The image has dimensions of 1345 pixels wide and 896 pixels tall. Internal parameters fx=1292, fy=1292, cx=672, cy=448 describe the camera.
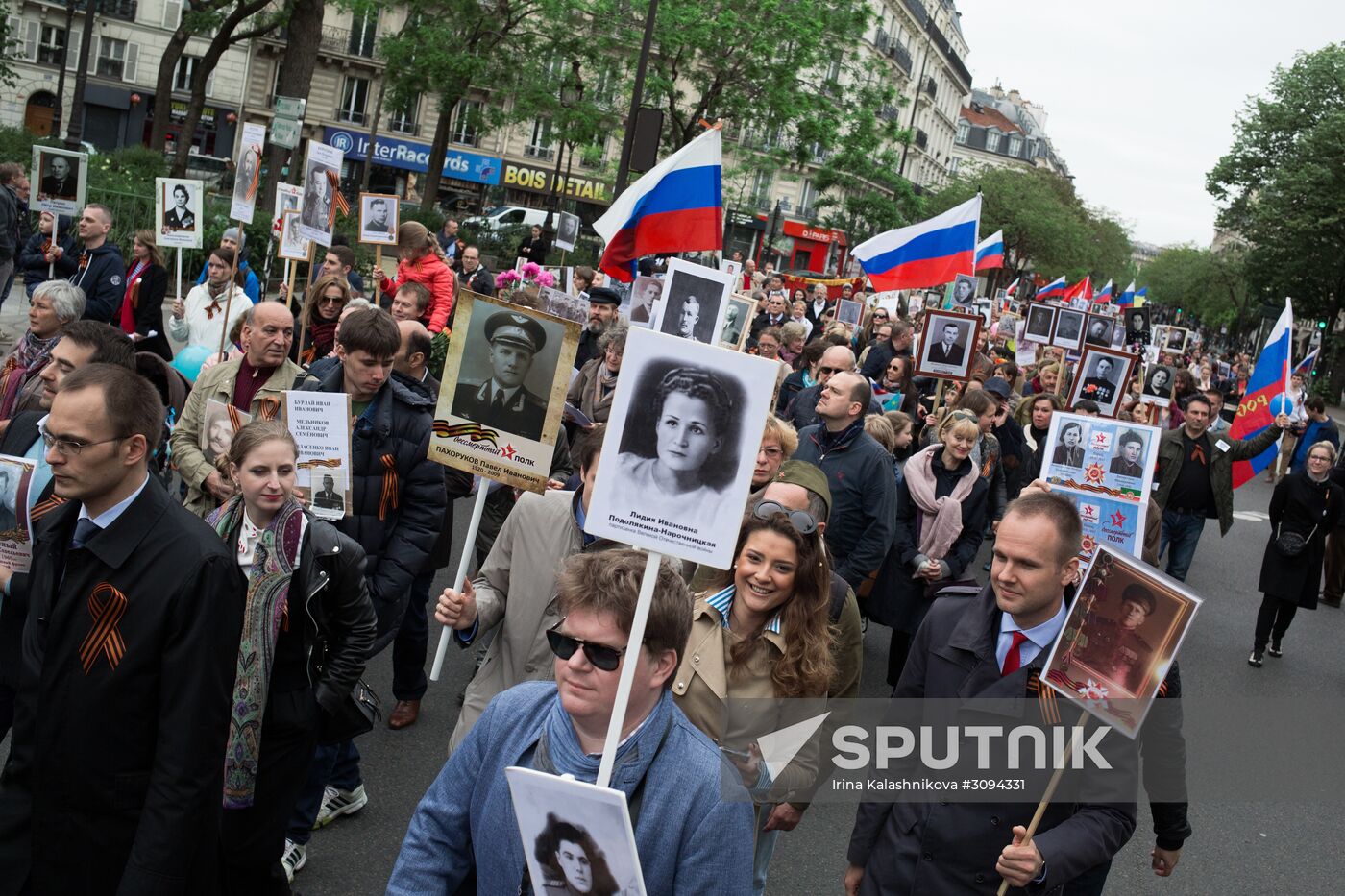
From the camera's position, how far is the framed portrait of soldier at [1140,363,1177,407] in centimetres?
1416

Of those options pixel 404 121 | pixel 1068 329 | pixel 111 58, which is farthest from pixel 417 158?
pixel 1068 329

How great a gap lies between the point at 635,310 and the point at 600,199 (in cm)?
4739

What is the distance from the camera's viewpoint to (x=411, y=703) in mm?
6148

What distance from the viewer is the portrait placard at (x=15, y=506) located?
3979 millimetres

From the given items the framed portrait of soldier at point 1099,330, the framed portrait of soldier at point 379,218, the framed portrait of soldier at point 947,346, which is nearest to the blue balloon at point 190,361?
the framed portrait of soldier at point 379,218

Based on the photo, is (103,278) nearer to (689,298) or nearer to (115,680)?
(689,298)

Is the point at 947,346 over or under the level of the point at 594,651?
over

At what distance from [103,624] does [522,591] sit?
1299 mm

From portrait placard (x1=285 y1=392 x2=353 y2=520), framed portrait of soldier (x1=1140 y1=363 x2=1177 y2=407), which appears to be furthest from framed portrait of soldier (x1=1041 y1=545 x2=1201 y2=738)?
framed portrait of soldier (x1=1140 y1=363 x2=1177 y2=407)

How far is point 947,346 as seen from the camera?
11.8 m

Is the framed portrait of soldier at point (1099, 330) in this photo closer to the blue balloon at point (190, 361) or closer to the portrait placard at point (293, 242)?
the portrait placard at point (293, 242)

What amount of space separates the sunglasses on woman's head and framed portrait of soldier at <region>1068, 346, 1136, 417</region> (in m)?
7.84

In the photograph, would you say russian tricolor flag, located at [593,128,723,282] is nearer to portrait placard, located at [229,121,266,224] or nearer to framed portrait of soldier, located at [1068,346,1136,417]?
portrait placard, located at [229,121,266,224]

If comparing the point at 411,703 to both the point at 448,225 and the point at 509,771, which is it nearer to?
the point at 509,771
